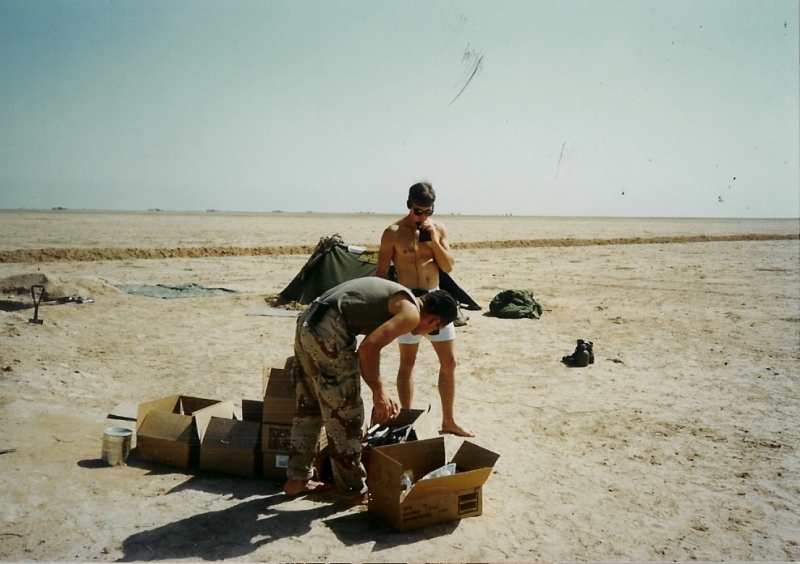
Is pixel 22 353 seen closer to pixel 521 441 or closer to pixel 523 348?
pixel 521 441

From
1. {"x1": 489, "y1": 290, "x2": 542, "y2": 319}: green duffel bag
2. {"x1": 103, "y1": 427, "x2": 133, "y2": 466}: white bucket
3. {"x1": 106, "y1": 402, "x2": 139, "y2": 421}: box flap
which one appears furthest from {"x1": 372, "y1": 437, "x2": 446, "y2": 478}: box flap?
{"x1": 489, "y1": 290, "x2": 542, "y2": 319}: green duffel bag

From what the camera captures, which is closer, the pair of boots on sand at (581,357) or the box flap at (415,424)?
the box flap at (415,424)

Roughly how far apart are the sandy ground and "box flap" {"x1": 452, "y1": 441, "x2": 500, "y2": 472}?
12.1 inches

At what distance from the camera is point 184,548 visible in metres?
3.48

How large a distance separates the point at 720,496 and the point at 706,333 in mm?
6143

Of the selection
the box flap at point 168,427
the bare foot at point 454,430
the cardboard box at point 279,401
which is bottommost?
the bare foot at point 454,430

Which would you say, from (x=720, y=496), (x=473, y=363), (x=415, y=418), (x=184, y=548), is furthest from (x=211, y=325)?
(x=720, y=496)

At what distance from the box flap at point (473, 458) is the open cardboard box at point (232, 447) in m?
1.47

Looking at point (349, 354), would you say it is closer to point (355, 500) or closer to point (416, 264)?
point (355, 500)

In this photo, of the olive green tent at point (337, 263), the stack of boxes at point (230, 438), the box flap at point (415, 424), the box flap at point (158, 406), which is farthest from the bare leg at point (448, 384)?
the olive green tent at point (337, 263)

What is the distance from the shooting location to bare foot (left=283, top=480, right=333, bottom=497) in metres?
4.11

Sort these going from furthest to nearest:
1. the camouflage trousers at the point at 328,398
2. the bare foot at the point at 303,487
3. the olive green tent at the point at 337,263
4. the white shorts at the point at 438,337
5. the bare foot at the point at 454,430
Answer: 1. the olive green tent at the point at 337,263
2. the bare foot at the point at 454,430
3. the white shorts at the point at 438,337
4. the bare foot at the point at 303,487
5. the camouflage trousers at the point at 328,398

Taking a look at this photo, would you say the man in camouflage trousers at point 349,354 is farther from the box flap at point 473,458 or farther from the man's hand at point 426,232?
the man's hand at point 426,232

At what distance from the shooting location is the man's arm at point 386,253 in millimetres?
5211
